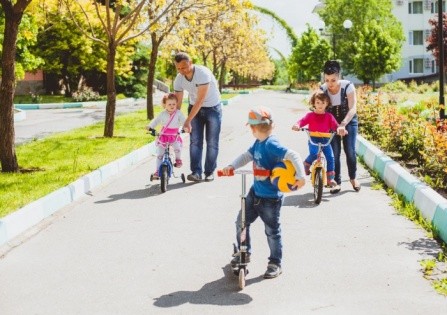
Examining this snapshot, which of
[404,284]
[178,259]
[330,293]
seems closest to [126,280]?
[178,259]

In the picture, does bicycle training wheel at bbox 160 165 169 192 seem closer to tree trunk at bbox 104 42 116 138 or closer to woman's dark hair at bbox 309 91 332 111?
woman's dark hair at bbox 309 91 332 111

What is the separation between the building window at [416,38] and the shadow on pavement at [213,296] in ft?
232

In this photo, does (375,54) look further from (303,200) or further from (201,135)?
(303,200)

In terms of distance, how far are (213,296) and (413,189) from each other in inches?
156

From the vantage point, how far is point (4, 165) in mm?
10688

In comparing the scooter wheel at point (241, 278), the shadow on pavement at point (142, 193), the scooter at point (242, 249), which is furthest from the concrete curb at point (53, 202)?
the scooter wheel at point (241, 278)

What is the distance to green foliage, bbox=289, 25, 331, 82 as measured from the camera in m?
70.8

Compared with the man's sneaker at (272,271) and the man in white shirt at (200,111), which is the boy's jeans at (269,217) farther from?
the man in white shirt at (200,111)

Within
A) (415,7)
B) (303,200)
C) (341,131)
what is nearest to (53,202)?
(303,200)

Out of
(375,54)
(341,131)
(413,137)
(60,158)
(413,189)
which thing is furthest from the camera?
(375,54)

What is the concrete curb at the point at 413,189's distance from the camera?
6.51 m

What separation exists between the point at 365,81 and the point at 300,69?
13.3 meters

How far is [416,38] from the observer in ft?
234

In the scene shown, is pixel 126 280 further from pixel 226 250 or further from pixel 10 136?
pixel 10 136
